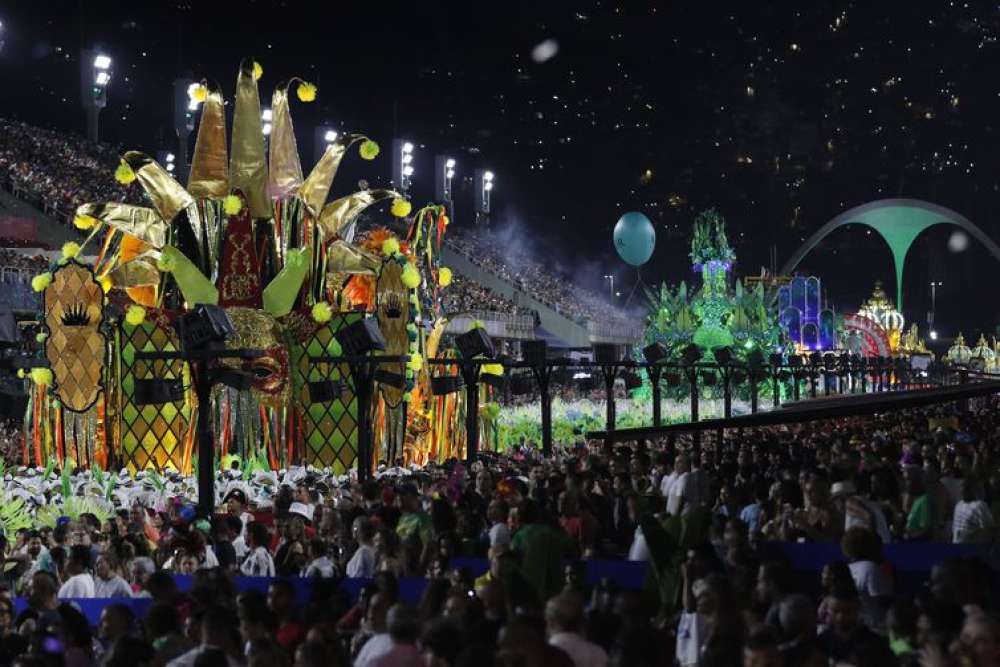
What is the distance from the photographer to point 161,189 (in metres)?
31.4

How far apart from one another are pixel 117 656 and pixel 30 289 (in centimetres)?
3226

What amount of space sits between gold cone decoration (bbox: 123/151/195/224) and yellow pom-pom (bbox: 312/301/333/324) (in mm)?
3202

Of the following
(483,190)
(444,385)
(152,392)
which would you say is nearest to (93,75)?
(483,190)

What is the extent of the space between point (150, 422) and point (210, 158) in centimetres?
540

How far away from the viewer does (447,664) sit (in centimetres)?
771

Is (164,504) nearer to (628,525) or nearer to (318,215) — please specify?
(628,525)

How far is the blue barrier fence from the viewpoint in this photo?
11.0 meters

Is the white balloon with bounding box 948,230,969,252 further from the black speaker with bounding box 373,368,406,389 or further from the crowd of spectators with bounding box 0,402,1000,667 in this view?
the crowd of spectators with bounding box 0,402,1000,667

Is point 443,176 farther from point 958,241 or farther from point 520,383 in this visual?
point 958,241

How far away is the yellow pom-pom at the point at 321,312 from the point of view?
30.2 m

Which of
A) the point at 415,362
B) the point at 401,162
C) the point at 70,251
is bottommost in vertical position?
the point at 415,362

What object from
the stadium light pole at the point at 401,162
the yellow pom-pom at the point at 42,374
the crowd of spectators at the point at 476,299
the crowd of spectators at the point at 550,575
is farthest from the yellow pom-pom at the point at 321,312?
the stadium light pole at the point at 401,162

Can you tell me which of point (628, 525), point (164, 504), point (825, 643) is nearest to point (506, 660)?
point (825, 643)

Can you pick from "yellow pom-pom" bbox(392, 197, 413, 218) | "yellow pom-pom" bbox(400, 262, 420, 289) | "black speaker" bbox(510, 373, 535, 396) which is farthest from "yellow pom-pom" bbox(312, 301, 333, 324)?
"black speaker" bbox(510, 373, 535, 396)
